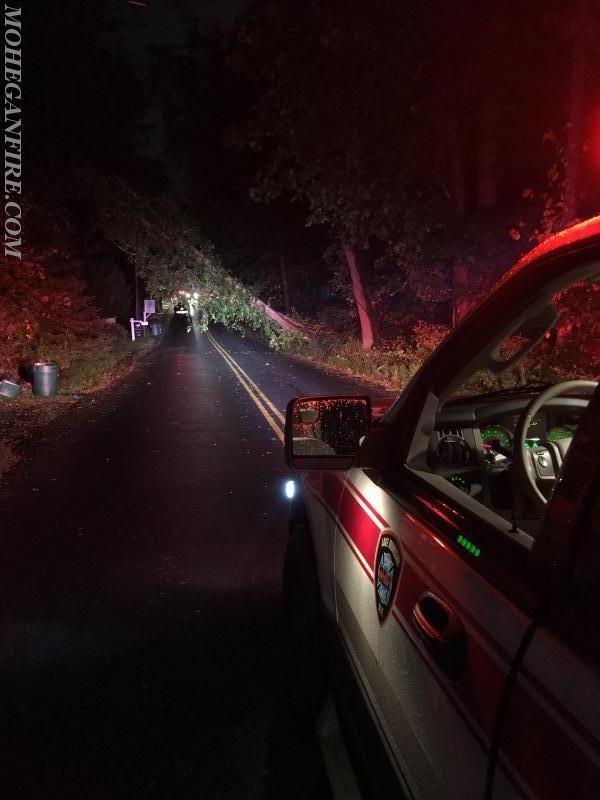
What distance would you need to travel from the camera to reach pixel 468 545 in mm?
1629

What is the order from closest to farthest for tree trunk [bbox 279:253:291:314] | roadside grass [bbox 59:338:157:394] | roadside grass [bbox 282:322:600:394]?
roadside grass [bbox 282:322:600:394]
roadside grass [bbox 59:338:157:394]
tree trunk [bbox 279:253:291:314]

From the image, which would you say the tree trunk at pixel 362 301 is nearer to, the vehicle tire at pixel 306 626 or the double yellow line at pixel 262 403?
the double yellow line at pixel 262 403

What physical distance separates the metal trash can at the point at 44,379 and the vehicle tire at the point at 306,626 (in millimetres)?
14617

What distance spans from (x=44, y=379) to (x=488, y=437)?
15.4 metres

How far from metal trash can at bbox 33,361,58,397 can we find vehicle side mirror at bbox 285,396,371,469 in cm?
1480

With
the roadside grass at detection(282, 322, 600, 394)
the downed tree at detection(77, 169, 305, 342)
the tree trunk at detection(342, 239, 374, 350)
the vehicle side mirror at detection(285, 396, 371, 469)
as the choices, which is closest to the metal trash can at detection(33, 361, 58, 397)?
the roadside grass at detection(282, 322, 600, 394)

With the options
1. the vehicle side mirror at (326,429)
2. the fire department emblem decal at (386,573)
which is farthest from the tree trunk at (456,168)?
the fire department emblem decal at (386,573)

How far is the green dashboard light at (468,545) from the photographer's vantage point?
1.58m

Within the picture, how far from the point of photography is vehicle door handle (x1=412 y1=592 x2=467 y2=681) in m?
1.50

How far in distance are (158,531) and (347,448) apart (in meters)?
3.82

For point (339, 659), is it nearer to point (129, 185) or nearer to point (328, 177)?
point (328, 177)

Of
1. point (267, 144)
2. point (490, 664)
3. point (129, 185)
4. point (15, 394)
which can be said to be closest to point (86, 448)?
point (15, 394)

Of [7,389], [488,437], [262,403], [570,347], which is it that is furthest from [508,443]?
[7,389]

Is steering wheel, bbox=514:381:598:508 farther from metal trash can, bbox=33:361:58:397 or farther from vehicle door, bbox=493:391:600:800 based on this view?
metal trash can, bbox=33:361:58:397
